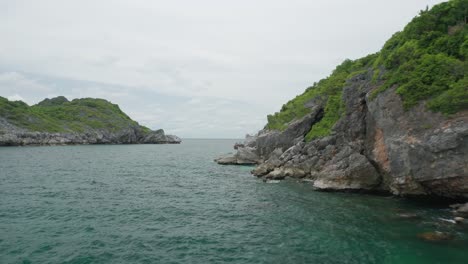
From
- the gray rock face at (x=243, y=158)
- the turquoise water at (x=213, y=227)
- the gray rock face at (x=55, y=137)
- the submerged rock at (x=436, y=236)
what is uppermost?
the gray rock face at (x=55, y=137)

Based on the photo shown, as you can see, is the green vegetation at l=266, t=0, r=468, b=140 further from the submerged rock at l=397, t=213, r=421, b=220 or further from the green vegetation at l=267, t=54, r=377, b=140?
the submerged rock at l=397, t=213, r=421, b=220

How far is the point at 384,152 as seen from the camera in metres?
34.6

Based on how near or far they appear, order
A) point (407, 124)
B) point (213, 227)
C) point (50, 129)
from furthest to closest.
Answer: point (50, 129)
point (407, 124)
point (213, 227)

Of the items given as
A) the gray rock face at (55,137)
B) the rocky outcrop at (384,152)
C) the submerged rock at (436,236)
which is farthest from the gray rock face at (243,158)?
the gray rock face at (55,137)

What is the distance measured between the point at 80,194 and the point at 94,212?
387 inches

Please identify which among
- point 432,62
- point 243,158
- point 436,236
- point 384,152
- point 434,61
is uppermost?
point 434,61

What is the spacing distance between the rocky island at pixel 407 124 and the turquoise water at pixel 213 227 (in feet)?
10.7

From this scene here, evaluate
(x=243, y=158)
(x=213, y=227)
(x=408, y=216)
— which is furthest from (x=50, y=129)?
(x=408, y=216)

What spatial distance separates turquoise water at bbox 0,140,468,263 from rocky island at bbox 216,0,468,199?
128 inches

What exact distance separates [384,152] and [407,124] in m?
5.55

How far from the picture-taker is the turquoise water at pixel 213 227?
62.1ft

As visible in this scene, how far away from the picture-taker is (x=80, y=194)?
36969 mm

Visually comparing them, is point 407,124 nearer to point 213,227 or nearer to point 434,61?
point 434,61

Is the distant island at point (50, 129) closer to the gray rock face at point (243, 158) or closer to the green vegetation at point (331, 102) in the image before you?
the gray rock face at point (243, 158)
